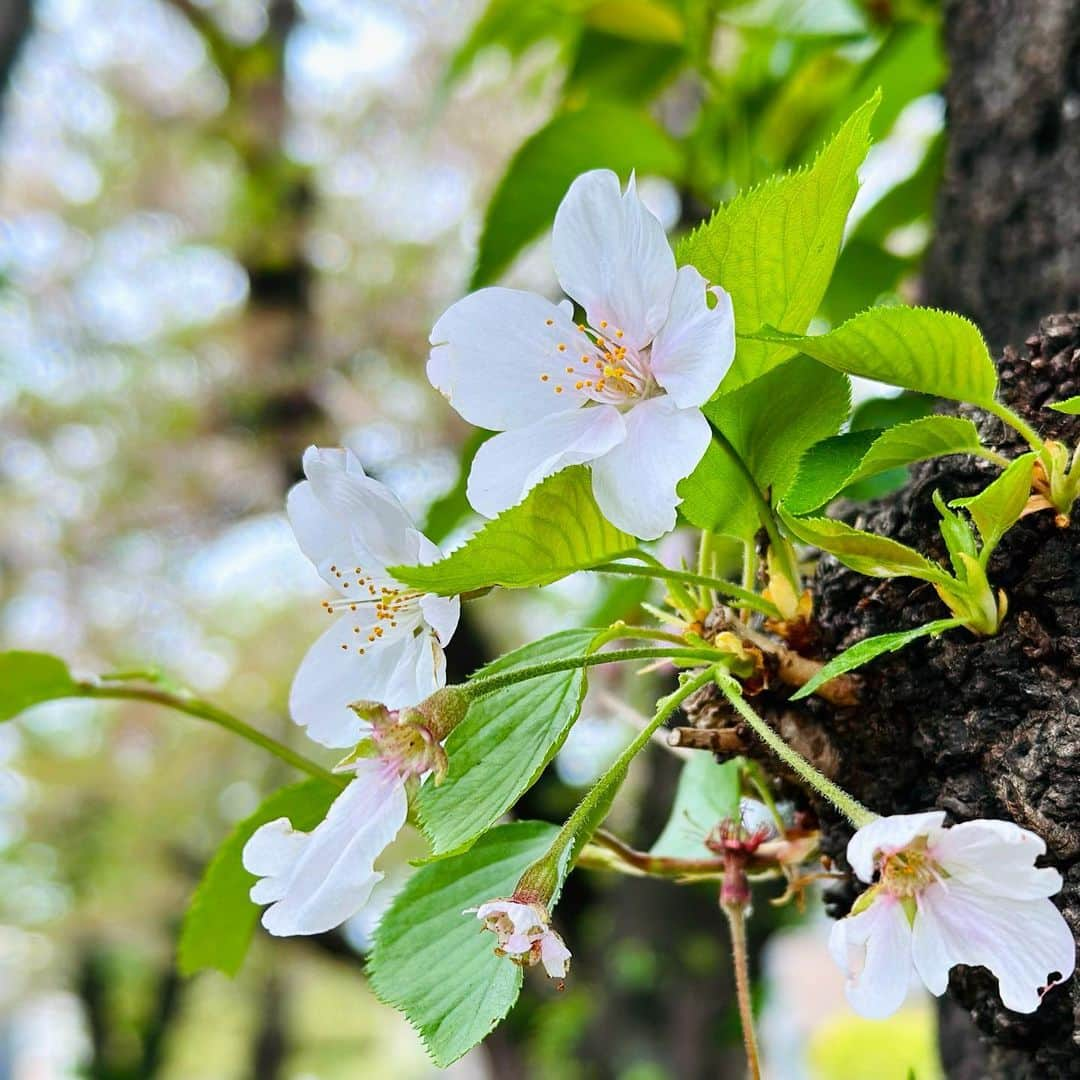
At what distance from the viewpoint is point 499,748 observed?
28 centimetres

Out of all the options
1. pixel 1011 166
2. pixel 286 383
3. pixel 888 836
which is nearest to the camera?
pixel 888 836

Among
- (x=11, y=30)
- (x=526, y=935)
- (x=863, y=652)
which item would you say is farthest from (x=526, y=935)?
(x=11, y=30)

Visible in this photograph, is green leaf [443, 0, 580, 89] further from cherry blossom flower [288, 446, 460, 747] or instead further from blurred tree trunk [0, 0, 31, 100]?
blurred tree trunk [0, 0, 31, 100]

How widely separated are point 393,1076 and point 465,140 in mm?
8938

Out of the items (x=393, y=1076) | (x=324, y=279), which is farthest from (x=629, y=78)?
(x=393, y=1076)

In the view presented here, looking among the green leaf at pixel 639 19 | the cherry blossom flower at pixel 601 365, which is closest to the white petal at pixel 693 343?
the cherry blossom flower at pixel 601 365

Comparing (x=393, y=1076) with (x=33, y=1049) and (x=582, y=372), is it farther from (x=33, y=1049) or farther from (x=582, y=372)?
(x=582, y=372)

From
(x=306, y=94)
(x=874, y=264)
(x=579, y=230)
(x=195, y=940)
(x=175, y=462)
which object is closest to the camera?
(x=579, y=230)

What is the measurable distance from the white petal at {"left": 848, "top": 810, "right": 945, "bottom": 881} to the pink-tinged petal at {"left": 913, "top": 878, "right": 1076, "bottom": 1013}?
0.02 meters

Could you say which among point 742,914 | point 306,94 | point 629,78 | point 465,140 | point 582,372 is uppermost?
point 306,94

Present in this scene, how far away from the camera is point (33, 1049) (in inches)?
447

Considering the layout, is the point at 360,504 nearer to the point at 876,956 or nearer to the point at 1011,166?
the point at 876,956

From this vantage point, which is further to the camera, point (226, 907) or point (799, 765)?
point (226, 907)

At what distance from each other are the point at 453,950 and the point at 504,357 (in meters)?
0.16
